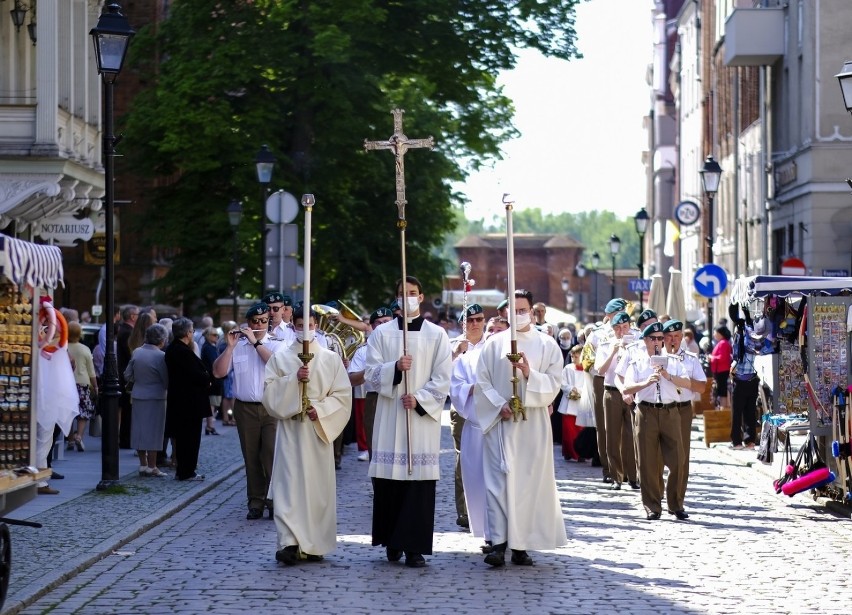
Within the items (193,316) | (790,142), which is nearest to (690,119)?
(790,142)

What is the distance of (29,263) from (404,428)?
3.32m

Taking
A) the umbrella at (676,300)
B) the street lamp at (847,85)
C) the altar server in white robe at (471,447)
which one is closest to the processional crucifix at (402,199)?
the altar server in white robe at (471,447)

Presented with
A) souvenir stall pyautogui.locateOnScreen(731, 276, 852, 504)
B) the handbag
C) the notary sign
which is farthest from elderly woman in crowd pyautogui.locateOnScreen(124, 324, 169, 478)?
the notary sign

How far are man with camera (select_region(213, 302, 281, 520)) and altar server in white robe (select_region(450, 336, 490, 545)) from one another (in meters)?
2.82

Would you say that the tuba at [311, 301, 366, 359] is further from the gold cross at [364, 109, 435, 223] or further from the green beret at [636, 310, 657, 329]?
the gold cross at [364, 109, 435, 223]

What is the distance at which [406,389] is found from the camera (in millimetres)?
13117

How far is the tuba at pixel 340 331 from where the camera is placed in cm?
2000

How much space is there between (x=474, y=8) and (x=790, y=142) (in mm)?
8884

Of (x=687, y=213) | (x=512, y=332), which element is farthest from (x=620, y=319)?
(x=687, y=213)

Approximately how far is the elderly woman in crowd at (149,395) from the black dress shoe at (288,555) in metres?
7.61

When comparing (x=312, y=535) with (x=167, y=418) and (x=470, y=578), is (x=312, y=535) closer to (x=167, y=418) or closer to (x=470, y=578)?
(x=470, y=578)

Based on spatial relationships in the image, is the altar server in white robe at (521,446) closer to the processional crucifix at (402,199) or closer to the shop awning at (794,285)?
the processional crucifix at (402,199)

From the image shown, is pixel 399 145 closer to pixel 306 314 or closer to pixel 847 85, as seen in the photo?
pixel 306 314

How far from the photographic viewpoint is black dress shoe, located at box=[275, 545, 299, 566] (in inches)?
507
